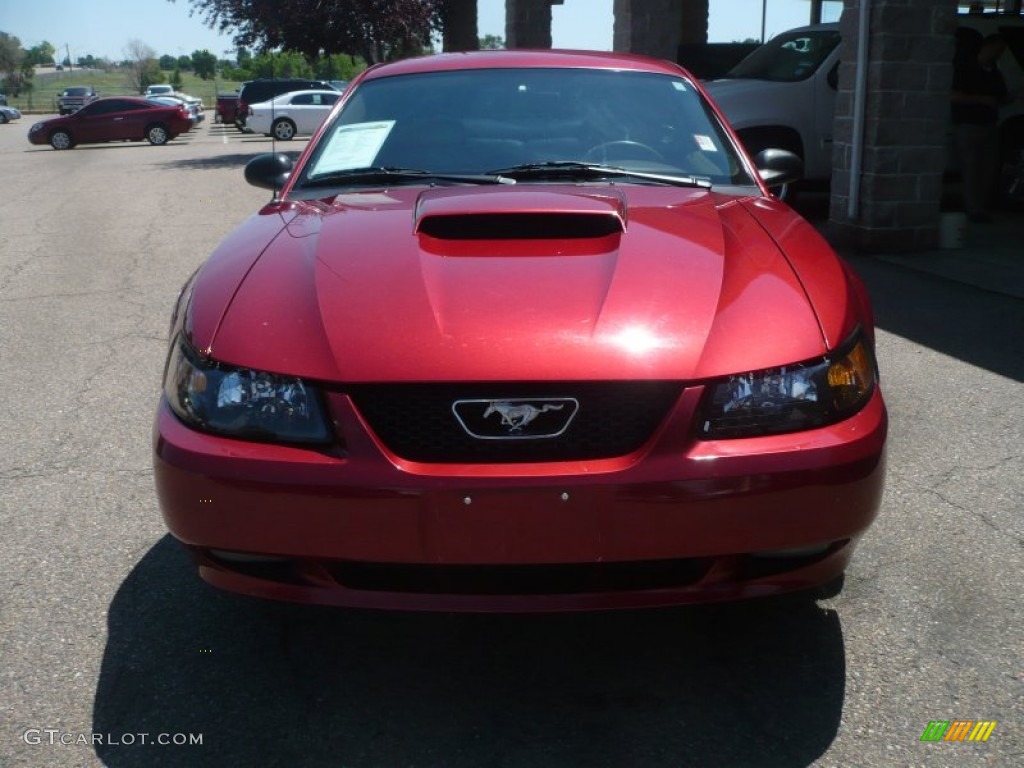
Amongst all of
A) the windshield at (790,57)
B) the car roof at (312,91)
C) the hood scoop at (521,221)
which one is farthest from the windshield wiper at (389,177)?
the car roof at (312,91)

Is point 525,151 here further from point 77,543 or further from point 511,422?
point 77,543

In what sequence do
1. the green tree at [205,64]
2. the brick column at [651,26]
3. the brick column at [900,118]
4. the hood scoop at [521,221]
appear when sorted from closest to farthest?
the hood scoop at [521,221] < the brick column at [900,118] < the brick column at [651,26] < the green tree at [205,64]

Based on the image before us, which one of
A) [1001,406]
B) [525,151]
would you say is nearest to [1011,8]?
[1001,406]

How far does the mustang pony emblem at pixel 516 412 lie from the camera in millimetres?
2436

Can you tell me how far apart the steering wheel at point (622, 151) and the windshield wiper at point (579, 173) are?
99 millimetres

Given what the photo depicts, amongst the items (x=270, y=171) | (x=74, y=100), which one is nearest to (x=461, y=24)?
(x=270, y=171)

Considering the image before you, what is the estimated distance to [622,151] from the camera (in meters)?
3.84

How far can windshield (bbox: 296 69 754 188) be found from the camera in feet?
12.5

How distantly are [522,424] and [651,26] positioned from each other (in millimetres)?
15925

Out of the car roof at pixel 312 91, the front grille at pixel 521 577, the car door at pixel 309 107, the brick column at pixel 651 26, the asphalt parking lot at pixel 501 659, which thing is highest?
the brick column at pixel 651 26

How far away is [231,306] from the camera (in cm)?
275

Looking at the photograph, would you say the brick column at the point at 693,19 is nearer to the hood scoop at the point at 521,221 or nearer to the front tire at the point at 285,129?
the front tire at the point at 285,129

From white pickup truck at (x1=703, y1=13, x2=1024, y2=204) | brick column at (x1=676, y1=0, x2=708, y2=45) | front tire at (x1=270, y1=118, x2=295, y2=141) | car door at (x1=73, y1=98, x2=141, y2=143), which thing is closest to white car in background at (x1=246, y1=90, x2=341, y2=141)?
front tire at (x1=270, y1=118, x2=295, y2=141)

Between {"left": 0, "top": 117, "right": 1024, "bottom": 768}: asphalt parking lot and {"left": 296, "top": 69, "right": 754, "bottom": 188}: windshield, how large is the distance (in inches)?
53.6
